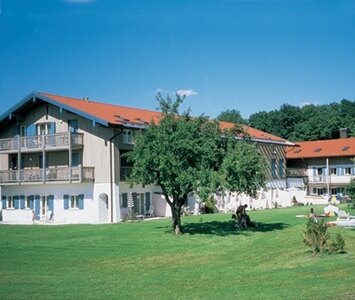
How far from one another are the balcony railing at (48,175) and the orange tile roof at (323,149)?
2948 centimetres

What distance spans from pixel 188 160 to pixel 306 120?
6543 centimetres

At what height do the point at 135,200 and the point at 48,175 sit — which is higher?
the point at 48,175

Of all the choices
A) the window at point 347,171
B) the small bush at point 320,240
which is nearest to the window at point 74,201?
the small bush at point 320,240

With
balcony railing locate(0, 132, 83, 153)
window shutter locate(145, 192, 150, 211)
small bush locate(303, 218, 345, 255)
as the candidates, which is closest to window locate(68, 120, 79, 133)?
balcony railing locate(0, 132, 83, 153)

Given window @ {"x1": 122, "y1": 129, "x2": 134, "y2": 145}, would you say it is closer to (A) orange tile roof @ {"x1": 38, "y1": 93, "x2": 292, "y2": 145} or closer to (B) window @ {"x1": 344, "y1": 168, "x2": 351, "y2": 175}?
(A) orange tile roof @ {"x1": 38, "y1": 93, "x2": 292, "y2": 145}

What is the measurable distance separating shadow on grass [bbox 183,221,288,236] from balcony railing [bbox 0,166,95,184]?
33.7ft

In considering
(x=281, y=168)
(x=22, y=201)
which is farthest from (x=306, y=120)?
(x=22, y=201)

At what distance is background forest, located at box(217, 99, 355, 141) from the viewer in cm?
8031

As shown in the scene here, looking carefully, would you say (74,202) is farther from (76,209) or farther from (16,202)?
(16,202)

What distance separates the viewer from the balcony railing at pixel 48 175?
125 ft

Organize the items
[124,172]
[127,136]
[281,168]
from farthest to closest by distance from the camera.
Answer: [281,168], [127,136], [124,172]

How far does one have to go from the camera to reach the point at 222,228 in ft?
93.6

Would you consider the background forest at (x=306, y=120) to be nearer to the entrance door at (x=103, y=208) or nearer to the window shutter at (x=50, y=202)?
the window shutter at (x=50, y=202)

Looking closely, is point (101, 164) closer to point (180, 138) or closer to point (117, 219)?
point (117, 219)
